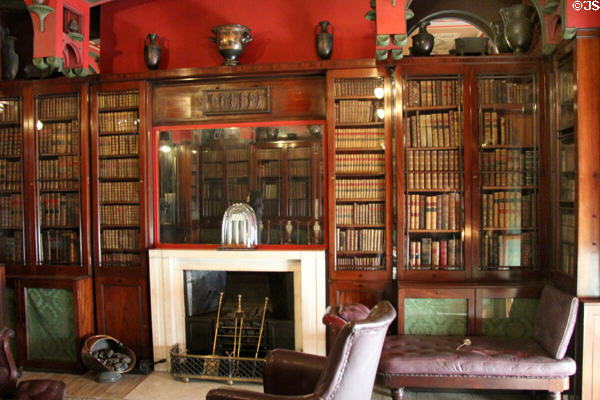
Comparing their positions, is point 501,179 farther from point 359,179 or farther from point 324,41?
point 324,41

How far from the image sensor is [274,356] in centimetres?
286

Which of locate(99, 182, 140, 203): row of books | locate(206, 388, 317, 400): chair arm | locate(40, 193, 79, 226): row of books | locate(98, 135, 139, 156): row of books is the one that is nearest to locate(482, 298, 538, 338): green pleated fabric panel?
locate(206, 388, 317, 400): chair arm

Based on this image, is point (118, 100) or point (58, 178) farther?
point (58, 178)

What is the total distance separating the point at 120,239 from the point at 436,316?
3.05m

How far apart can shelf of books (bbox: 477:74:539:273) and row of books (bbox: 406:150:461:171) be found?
0.25 metres

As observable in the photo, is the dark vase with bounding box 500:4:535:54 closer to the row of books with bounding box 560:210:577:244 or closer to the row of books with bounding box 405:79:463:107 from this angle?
the row of books with bounding box 405:79:463:107

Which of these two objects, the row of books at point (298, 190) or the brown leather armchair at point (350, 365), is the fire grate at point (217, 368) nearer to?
the row of books at point (298, 190)

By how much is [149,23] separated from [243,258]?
2.60 m

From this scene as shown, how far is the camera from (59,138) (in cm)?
450

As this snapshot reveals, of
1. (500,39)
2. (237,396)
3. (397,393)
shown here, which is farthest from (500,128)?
(237,396)

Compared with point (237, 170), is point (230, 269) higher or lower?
lower

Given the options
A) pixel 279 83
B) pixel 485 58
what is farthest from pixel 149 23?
pixel 485 58

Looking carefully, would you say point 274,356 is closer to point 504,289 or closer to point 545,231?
point 504,289

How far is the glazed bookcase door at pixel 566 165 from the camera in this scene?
132 inches
